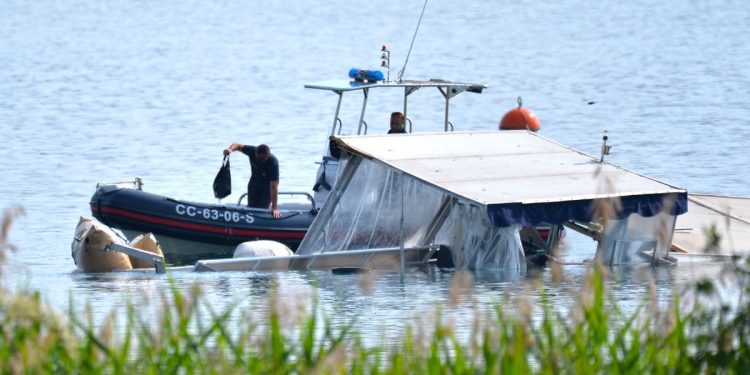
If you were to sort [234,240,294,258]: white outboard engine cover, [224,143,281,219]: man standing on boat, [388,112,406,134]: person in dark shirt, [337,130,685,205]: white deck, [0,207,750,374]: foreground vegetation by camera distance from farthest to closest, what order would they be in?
1. [224,143,281,219]: man standing on boat
2. [388,112,406,134]: person in dark shirt
3. [234,240,294,258]: white outboard engine cover
4. [337,130,685,205]: white deck
5. [0,207,750,374]: foreground vegetation

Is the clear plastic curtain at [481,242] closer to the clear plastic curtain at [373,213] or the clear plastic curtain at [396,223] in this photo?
the clear plastic curtain at [396,223]

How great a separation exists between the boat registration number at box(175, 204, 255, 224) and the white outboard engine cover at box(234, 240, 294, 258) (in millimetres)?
1629

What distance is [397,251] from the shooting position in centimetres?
1881

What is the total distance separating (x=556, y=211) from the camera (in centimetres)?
1761

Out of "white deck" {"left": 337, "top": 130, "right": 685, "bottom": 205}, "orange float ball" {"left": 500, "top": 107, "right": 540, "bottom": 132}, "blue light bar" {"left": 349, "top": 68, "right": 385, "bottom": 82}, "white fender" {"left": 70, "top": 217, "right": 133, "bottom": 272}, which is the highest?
"blue light bar" {"left": 349, "top": 68, "right": 385, "bottom": 82}

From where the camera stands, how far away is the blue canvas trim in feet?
→ 57.0

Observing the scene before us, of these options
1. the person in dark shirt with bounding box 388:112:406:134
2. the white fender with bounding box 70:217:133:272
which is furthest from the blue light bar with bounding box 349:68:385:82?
the white fender with bounding box 70:217:133:272

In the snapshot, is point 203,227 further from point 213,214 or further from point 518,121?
point 518,121

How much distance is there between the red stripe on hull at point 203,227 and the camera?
21.0m

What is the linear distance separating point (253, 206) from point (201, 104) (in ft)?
84.7

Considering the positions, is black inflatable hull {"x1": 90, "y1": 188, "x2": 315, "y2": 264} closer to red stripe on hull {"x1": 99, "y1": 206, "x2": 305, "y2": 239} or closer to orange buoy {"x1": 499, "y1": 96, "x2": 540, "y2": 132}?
red stripe on hull {"x1": 99, "y1": 206, "x2": 305, "y2": 239}

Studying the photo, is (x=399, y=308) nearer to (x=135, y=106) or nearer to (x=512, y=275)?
(x=512, y=275)

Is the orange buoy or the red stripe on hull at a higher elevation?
the orange buoy

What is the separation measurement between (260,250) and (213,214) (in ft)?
6.99
